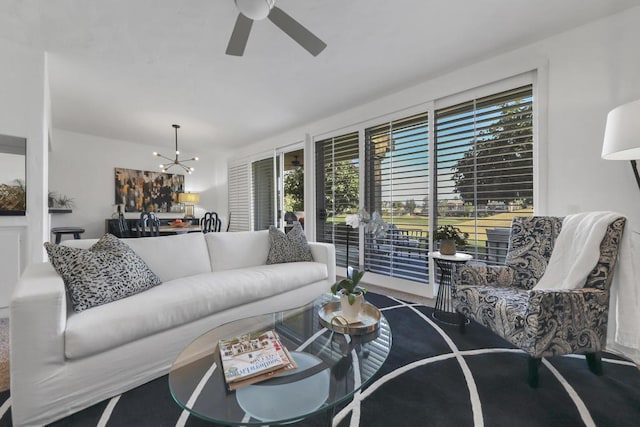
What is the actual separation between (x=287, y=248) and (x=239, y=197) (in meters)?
3.90

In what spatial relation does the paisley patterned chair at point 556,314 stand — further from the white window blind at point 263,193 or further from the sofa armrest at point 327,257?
the white window blind at point 263,193

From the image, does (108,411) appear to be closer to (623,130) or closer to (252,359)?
(252,359)

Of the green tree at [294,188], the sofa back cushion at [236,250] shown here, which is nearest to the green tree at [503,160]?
the sofa back cushion at [236,250]

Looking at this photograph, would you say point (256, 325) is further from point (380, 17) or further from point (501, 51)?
point (501, 51)

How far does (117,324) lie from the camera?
1.42m

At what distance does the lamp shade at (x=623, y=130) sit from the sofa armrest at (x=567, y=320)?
82cm

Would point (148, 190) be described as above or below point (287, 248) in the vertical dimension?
above

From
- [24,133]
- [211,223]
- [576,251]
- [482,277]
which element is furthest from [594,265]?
[211,223]

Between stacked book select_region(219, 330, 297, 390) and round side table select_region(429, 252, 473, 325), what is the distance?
1657 millimetres

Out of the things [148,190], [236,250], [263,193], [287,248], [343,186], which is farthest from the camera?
[148,190]

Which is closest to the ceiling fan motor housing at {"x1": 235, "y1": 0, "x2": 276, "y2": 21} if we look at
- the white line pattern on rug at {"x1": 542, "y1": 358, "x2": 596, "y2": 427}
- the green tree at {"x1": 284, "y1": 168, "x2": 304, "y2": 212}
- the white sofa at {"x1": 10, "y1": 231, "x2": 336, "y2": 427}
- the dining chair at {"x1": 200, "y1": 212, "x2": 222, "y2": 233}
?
the white sofa at {"x1": 10, "y1": 231, "x2": 336, "y2": 427}

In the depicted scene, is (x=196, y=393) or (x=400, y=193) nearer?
(x=196, y=393)

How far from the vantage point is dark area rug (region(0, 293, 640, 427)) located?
1.29 m

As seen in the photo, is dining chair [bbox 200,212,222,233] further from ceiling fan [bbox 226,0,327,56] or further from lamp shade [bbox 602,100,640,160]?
lamp shade [bbox 602,100,640,160]
